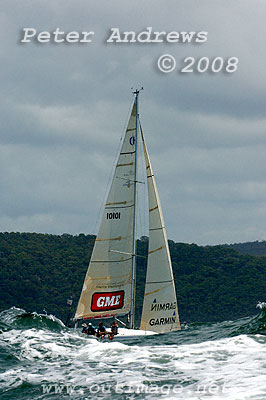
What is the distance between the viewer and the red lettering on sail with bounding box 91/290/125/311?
40.8 meters

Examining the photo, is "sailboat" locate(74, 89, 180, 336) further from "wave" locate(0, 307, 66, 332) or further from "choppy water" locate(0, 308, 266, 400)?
"choppy water" locate(0, 308, 266, 400)

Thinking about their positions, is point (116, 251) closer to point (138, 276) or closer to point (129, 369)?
point (129, 369)

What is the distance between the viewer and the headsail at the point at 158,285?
39.1 metres

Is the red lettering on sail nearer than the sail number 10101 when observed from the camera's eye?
Yes

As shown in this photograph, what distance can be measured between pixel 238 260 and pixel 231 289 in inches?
609

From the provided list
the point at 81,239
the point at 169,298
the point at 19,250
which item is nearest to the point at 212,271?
the point at 81,239

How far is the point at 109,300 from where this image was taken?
4075 cm

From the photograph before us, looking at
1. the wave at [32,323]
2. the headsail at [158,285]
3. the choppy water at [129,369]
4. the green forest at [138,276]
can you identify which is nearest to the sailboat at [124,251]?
the headsail at [158,285]

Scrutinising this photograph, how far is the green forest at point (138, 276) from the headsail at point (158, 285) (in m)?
70.1

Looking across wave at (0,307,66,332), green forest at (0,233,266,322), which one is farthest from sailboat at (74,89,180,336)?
green forest at (0,233,266,322)

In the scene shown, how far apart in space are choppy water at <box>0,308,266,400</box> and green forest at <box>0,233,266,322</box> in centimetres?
8199

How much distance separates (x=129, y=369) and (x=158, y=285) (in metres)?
17.3

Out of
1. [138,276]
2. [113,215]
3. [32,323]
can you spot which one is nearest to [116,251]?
[113,215]

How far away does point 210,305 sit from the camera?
410 feet
